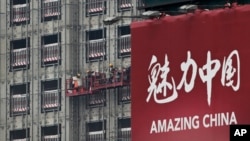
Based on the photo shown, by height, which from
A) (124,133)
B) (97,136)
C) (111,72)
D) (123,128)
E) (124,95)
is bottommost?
(97,136)

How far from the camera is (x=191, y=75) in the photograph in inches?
3233

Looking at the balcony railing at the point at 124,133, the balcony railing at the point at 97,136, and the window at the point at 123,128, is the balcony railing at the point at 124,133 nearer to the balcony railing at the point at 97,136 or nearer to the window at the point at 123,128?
the window at the point at 123,128

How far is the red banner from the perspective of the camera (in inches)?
3132

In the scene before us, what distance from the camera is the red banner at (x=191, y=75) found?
261 ft

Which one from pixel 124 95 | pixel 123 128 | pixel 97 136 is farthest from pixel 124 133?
pixel 124 95

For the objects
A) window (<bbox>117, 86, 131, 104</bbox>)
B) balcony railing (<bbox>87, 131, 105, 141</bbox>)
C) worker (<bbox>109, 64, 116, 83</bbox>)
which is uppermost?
worker (<bbox>109, 64, 116, 83</bbox>)

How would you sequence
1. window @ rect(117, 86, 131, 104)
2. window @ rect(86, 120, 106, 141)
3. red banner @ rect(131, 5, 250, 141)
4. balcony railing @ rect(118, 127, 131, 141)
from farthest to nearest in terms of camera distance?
window @ rect(86, 120, 106, 141), window @ rect(117, 86, 131, 104), balcony railing @ rect(118, 127, 131, 141), red banner @ rect(131, 5, 250, 141)

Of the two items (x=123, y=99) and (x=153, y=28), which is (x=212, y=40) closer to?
(x=153, y=28)

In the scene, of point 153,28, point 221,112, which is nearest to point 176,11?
point 153,28

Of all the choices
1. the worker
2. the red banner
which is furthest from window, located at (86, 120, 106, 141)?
the red banner

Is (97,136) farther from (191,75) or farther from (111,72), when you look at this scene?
(191,75)

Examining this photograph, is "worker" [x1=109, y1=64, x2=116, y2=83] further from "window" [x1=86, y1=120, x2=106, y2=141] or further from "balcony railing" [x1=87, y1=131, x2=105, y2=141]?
"balcony railing" [x1=87, y1=131, x2=105, y2=141]

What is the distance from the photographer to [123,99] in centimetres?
19712

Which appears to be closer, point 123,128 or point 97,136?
point 123,128
